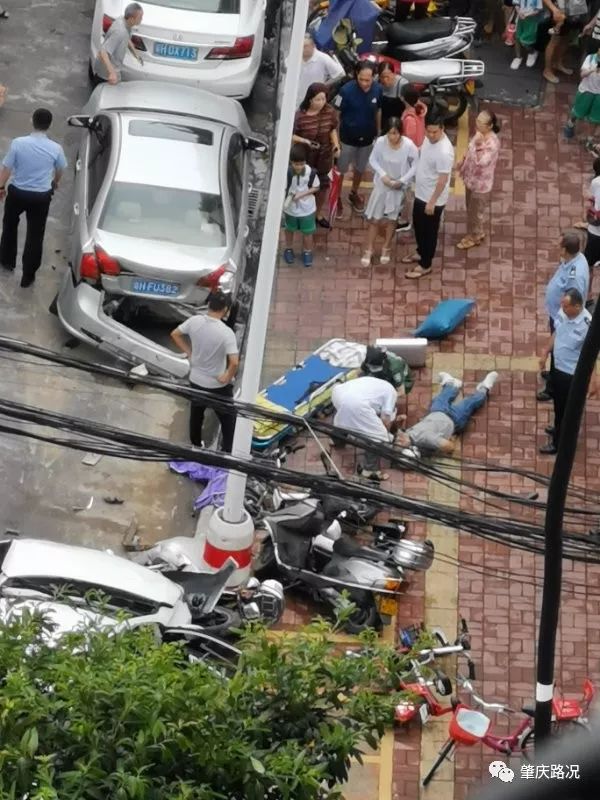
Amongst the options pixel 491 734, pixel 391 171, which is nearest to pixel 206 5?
pixel 391 171

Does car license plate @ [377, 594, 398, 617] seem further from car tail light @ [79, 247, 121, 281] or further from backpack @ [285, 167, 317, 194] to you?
backpack @ [285, 167, 317, 194]

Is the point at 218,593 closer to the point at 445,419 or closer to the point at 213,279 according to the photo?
the point at 445,419

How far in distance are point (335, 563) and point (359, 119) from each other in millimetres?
5081

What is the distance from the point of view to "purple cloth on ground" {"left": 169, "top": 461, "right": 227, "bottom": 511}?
12.5m

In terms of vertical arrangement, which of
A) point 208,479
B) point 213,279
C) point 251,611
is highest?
point 213,279

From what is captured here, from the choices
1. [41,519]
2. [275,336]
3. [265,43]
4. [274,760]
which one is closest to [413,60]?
[265,43]

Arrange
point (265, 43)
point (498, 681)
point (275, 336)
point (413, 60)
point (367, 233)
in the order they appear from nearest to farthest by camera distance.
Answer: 1. point (498, 681)
2. point (275, 336)
3. point (367, 233)
4. point (413, 60)
5. point (265, 43)

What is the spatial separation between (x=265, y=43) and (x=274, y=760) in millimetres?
12425

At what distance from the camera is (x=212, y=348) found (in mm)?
12266

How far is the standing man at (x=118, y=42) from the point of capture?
53.0 ft

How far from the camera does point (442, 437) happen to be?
13094mm

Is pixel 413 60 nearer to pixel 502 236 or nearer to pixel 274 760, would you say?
pixel 502 236

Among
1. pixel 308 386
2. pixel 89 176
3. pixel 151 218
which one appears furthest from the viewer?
pixel 89 176

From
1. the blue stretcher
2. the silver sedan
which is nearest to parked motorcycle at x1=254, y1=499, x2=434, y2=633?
the blue stretcher
